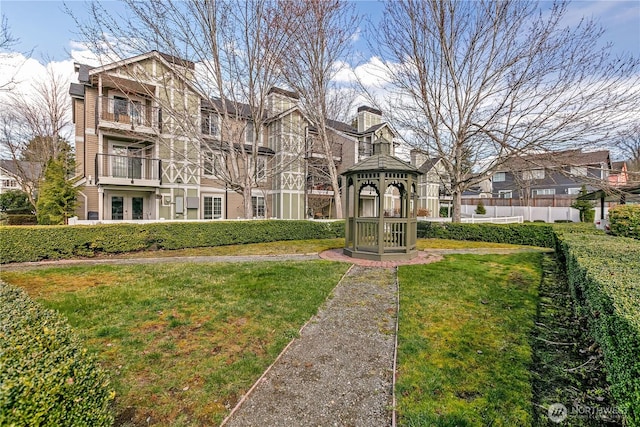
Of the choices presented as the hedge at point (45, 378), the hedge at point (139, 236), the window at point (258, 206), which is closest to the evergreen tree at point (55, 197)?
the hedge at point (139, 236)

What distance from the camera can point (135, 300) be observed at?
5230mm

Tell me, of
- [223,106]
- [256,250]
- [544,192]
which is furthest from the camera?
[544,192]

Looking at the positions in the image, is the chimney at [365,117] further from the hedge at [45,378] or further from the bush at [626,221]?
the hedge at [45,378]

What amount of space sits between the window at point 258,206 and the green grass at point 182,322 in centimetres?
1369

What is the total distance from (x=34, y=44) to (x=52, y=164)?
452 cm

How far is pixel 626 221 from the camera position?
373 inches

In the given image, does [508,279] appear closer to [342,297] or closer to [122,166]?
[342,297]

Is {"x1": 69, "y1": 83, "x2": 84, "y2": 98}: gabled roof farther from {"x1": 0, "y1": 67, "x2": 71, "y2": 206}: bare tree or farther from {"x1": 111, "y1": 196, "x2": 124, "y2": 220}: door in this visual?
{"x1": 0, "y1": 67, "x2": 71, "y2": 206}: bare tree

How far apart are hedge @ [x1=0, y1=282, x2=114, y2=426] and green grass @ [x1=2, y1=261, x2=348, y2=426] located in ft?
2.75

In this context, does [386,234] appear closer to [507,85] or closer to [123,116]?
[507,85]

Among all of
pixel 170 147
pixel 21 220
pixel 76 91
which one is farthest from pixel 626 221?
pixel 21 220

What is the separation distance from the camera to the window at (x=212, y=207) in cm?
1930

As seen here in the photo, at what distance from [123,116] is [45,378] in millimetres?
18160

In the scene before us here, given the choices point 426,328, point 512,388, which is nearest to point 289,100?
point 426,328
